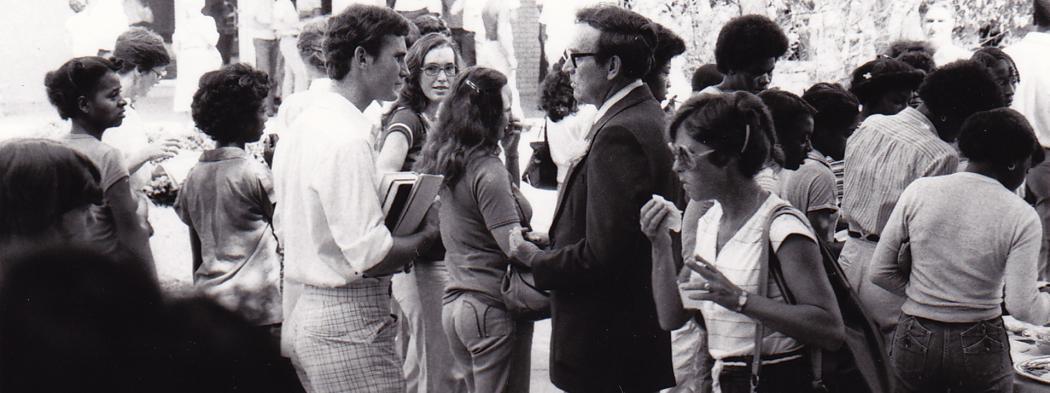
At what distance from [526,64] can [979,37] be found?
7856mm

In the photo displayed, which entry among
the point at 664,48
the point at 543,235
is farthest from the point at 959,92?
the point at 543,235

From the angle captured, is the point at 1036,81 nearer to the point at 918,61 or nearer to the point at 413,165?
the point at 918,61

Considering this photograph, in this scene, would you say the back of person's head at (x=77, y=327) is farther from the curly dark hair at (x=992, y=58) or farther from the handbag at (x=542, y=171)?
the curly dark hair at (x=992, y=58)

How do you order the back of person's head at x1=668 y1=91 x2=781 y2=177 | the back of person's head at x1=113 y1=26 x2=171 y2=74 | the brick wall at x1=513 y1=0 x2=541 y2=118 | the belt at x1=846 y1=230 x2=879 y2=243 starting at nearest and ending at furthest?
the back of person's head at x1=668 y1=91 x2=781 y2=177
the belt at x1=846 y1=230 x2=879 y2=243
the back of person's head at x1=113 y1=26 x2=171 y2=74
the brick wall at x1=513 y1=0 x2=541 y2=118

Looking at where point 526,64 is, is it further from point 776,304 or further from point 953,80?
point 776,304

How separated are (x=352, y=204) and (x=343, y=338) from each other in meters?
0.43

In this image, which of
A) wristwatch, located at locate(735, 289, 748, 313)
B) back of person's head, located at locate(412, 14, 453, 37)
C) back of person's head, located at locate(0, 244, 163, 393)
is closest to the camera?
back of person's head, located at locate(0, 244, 163, 393)

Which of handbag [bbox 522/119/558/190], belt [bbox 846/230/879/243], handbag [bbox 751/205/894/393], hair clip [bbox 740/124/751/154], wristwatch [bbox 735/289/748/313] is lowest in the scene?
handbag [bbox 522/119/558/190]

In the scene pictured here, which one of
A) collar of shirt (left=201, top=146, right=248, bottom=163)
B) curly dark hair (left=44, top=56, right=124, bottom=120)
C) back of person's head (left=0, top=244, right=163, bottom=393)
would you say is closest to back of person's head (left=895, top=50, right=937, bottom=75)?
collar of shirt (left=201, top=146, right=248, bottom=163)

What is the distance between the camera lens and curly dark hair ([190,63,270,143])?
4.15 meters

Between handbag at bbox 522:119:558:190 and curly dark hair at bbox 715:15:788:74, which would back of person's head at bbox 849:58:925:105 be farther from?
handbag at bbox 522:119:558:190

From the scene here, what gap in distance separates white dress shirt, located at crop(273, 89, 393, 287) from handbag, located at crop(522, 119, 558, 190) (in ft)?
9.47

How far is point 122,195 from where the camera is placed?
155 inches

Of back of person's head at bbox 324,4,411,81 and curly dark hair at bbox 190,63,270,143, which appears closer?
back of person's head at bbox 324,4,411,81
